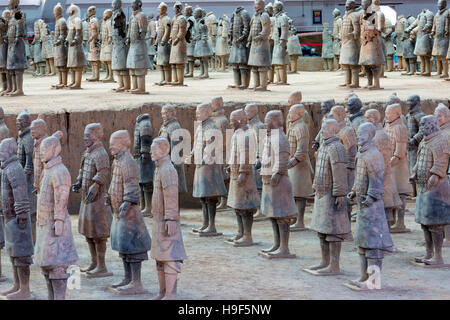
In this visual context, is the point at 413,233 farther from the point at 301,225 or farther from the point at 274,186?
the point at 274,186

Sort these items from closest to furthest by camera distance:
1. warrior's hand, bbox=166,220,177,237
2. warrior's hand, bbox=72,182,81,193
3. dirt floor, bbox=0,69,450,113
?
warrior's hand, bbox=166,220,177,237
warrior's hand, bbox=72,182,81,193
dirt floor, bbox=0,69,450,113

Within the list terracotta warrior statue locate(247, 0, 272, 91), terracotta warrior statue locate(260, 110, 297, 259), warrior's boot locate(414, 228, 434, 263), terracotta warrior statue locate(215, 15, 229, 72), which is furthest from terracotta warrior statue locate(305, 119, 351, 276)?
terracotta warrior statue locate(215, 15, 229, 72)

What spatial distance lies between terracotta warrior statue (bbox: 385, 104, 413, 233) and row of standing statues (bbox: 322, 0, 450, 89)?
12.0 feet

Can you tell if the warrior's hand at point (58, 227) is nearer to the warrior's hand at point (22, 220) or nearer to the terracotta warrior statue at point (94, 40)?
the warrior's hand at point (22, 220)

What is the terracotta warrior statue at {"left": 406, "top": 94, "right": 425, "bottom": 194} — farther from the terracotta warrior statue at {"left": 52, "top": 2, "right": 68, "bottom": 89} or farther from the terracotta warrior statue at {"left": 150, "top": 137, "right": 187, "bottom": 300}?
the terracotta warrior statue at {"left": 52, "top": 2, "right": 68, "bottom": 89}

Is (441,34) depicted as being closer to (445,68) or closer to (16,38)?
(445,68)

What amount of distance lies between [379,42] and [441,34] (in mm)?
3304

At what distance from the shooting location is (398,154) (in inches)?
409

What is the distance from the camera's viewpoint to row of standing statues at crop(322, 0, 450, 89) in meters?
13.9

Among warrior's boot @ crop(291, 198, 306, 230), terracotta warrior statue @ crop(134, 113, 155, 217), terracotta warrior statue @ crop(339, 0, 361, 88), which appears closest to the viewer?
warrior's boot @ crop(291, 198, 306, 230)

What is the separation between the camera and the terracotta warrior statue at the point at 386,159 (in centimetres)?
920

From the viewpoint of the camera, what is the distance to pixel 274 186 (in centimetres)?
920

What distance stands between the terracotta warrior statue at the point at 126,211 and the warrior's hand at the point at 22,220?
74cm

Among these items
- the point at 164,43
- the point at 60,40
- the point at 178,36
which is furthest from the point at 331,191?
the point at 164,43
